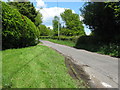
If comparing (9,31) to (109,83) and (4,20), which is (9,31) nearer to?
(4,20)

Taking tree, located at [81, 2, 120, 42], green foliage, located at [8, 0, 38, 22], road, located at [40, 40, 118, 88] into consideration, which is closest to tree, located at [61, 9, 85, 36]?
green foliage, located at [8, 0, 38, 22]

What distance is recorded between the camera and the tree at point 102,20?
1406 cm

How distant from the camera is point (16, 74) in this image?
11.5 feet

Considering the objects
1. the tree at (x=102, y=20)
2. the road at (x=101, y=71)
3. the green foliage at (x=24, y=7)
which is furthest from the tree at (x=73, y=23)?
the road at (x=101, y=71)

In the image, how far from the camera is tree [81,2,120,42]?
1406 cm

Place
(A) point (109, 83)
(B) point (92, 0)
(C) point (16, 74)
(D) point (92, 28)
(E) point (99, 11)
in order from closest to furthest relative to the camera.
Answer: (C) point (16, 74) < (A) point (109, 83) < (E) point (99, 11) < (B) point (92, 0) < (D) point (92, 28)

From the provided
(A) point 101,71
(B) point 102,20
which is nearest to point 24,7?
(B) point 102,20

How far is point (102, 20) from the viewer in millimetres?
15023

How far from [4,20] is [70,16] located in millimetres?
41502

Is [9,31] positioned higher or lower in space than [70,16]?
lower

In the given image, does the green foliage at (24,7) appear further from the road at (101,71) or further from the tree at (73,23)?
the tree at (73,23)

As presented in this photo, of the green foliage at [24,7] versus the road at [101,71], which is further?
the green foliage at [24,7]

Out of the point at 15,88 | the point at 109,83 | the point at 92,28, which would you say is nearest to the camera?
the point at 15,88

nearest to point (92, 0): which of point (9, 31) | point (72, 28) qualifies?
point (9, 31)
